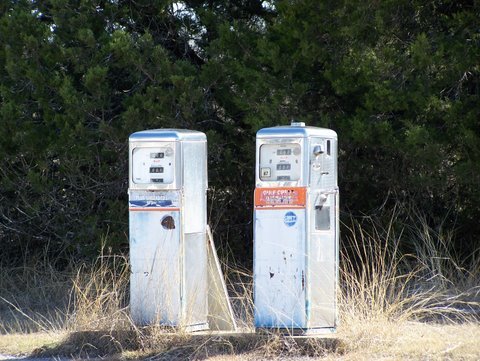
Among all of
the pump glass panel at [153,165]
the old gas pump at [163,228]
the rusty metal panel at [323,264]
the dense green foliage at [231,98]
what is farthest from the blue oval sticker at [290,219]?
the dense green foliage at [231,98]

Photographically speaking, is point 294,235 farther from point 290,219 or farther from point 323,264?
point 323,264

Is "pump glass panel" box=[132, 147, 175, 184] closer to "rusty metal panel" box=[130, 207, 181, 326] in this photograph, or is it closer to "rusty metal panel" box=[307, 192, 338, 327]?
"rusty metal panel" box=[130, 207, 181, 326]

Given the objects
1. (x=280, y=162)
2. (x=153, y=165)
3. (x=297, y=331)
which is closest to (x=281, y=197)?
(x=280, y=162)

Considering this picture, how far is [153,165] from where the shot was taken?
26.7 feet

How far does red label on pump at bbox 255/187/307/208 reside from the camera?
24.7 ft

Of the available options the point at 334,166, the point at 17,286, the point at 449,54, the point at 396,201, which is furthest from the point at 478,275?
the point at 17,286

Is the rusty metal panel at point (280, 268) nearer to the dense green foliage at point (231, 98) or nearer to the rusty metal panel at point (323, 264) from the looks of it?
the rusty metal panel at point (323, 264)

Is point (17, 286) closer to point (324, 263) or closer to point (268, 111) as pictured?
point (268, 111)

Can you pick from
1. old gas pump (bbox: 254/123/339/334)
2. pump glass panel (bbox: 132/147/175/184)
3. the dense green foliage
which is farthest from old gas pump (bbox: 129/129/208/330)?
the dense green foliage

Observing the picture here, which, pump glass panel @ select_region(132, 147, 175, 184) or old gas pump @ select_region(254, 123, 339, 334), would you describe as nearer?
old gas pump @ select_region(254, 123, 339, 334)

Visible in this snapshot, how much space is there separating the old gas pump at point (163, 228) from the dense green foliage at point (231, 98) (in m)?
3.15

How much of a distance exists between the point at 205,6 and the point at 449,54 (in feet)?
12.6

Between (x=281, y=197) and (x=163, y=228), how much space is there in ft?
4.09

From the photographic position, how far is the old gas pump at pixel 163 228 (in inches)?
316
